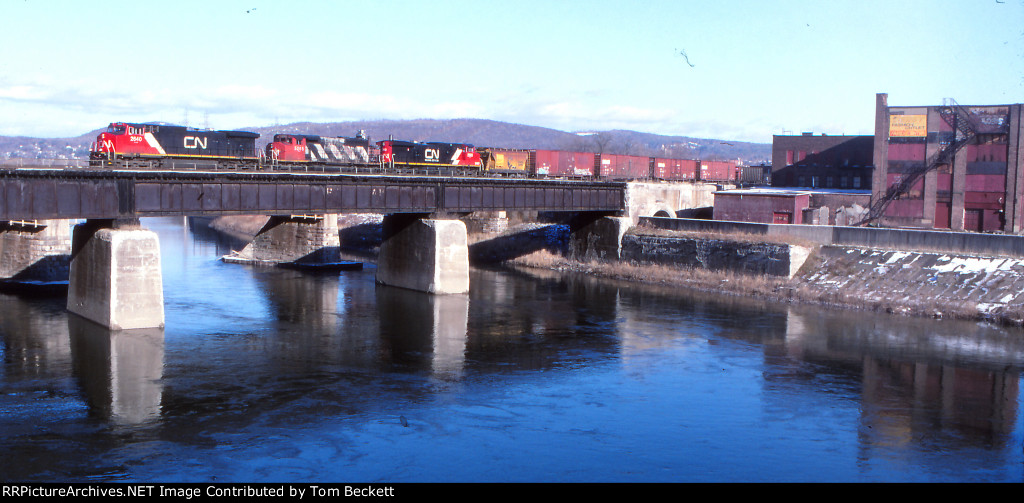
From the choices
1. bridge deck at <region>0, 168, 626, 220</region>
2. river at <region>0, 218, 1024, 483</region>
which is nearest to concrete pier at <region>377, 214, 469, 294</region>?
bridge deck at <region>0, 168, 626, 220</region>

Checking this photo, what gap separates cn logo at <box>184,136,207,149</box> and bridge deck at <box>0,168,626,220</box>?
1637cm

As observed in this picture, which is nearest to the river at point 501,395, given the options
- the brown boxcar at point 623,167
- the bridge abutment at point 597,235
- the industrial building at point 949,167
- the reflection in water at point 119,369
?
the reflection in water at point 119,369

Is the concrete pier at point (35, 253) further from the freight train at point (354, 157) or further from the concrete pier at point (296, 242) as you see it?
the concrete pier at point (296, 242)

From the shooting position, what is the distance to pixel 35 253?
49.1 metres

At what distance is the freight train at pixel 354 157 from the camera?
51.3 metres

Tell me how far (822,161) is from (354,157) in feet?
163

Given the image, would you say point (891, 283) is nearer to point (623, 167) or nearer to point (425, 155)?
point (623, 167)

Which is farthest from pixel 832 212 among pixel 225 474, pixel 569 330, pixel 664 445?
pixel 225 474

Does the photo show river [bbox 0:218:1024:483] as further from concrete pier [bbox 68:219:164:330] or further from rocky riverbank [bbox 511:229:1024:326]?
rocky riverbank [bbox 511:229:1024:326]

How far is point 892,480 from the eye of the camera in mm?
19297

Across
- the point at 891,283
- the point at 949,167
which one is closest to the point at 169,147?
the point at 891,283

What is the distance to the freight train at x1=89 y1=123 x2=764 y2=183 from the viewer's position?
2019 inches

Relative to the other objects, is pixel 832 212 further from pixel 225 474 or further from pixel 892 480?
pixel 225 474

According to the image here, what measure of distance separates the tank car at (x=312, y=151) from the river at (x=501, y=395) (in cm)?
2038
